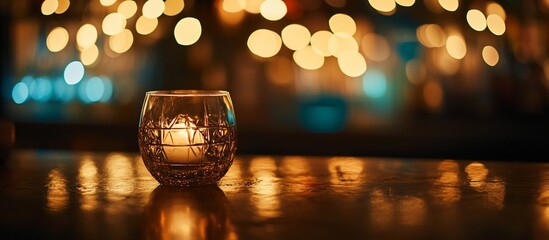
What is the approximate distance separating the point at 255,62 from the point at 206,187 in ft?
10.1

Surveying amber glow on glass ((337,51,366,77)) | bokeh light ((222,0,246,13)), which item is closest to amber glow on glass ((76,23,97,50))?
bokeh light ((222,0,246,13))

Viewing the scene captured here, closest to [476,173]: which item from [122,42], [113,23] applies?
[122,42]

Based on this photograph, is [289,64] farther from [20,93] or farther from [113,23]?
[20,93]

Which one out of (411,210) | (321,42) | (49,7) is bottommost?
(411,210)

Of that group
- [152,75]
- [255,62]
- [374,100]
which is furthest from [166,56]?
[374,100]

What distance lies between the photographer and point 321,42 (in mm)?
3658

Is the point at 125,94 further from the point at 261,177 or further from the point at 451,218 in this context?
the point at 451,218

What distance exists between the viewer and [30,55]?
13.2 feet

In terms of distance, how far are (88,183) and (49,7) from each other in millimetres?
3356

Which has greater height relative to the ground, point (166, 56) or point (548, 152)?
point (166, 56)

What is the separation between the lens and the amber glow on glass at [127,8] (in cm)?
392

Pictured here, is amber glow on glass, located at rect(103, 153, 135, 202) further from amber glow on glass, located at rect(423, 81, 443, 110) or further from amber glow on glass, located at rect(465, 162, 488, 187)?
amber glow on glass, located at rect(423, 81, 443, 110)

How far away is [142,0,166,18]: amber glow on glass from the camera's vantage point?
12.8 ft

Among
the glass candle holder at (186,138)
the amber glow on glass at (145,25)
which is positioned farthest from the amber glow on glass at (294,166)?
the amber glow on glass at (145,25)
